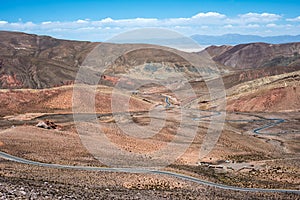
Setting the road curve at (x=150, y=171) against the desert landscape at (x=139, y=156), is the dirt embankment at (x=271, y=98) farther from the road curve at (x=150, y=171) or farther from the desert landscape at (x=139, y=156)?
the road curve at (x=150, y=171)

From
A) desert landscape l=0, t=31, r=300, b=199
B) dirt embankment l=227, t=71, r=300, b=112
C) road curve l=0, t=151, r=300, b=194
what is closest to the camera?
desert landscape l=0, t=31, r=300, b=199

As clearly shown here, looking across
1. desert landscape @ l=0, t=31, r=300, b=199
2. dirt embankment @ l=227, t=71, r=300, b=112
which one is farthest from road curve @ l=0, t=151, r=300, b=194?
dirt embankment @ l=227, t=71, r=300, b=112

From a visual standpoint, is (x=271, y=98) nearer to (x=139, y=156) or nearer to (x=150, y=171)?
(x=139, y=156)

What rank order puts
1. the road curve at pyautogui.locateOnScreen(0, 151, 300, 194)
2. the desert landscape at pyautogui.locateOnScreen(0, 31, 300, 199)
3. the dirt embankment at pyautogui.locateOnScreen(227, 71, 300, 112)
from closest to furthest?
the desert landscape at pyautogui.locateOnScreen(0, 31, 300, 199), the road curve at pyautogui.locateOnScreen(0, 151, 300, 194), the dirt embankment at pyautogui.locateOnScreen(227, 71, 300, 112)

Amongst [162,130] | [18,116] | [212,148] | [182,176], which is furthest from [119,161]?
[18,116]

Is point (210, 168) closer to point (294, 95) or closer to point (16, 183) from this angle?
point (16, 183)

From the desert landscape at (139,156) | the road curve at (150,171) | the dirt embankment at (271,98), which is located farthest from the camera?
the dirt embankment at (271,98)

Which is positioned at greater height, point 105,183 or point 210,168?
point 105,183

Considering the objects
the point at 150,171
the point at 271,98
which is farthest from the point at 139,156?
the point at 271,98

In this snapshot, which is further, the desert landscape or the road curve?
the road curve

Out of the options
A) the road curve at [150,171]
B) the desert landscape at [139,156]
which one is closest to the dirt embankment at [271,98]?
the desert landscape at [139,156]

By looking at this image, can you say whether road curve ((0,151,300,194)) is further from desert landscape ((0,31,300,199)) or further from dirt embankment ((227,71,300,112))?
dirt embankment ((227,71,300,112))
